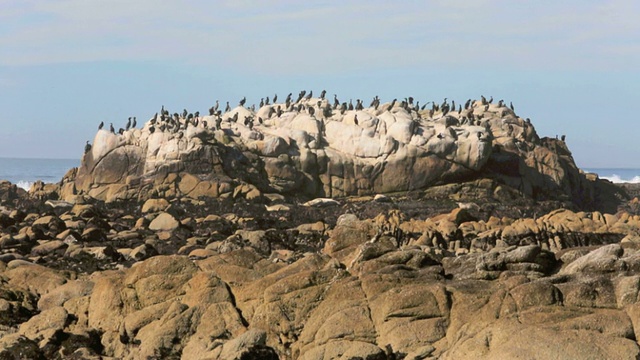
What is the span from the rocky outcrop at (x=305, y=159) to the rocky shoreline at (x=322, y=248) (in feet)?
0.45

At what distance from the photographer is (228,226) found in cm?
4712

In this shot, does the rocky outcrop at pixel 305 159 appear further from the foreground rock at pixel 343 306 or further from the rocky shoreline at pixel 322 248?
the foreground rock at pixel 343 306

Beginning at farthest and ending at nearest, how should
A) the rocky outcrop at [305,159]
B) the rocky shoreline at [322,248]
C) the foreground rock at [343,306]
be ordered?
A: the rocky outcrop at [305,159] → the rocky shoreline at [322,248] → the foreground rock at [343,306]

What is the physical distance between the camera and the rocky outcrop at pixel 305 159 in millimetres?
61438

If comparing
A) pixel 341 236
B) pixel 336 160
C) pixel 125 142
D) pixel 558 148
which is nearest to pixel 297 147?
pixel 336 160

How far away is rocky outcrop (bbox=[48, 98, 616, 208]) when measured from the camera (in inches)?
2419

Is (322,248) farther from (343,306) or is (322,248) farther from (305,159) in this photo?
(305,159)

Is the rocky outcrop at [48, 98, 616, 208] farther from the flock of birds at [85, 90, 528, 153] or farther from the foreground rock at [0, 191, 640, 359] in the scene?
the foreground rock at [0, 191, 640, 359]

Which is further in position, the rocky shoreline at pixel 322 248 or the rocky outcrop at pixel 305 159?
the rocky outcrop at pixel 305 159

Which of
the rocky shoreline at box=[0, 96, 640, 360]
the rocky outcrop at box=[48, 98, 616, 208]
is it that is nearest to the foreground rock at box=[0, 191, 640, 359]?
the rocky shoreline at box=[0, 96, 640, 360]

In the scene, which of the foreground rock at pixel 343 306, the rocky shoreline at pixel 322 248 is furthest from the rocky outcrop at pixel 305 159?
the foreground rock at pixel 343 306

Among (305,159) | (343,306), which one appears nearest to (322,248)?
(343,306)

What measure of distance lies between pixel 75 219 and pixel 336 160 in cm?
2029

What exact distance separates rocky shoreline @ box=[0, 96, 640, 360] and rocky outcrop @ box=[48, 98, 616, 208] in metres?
0.14
